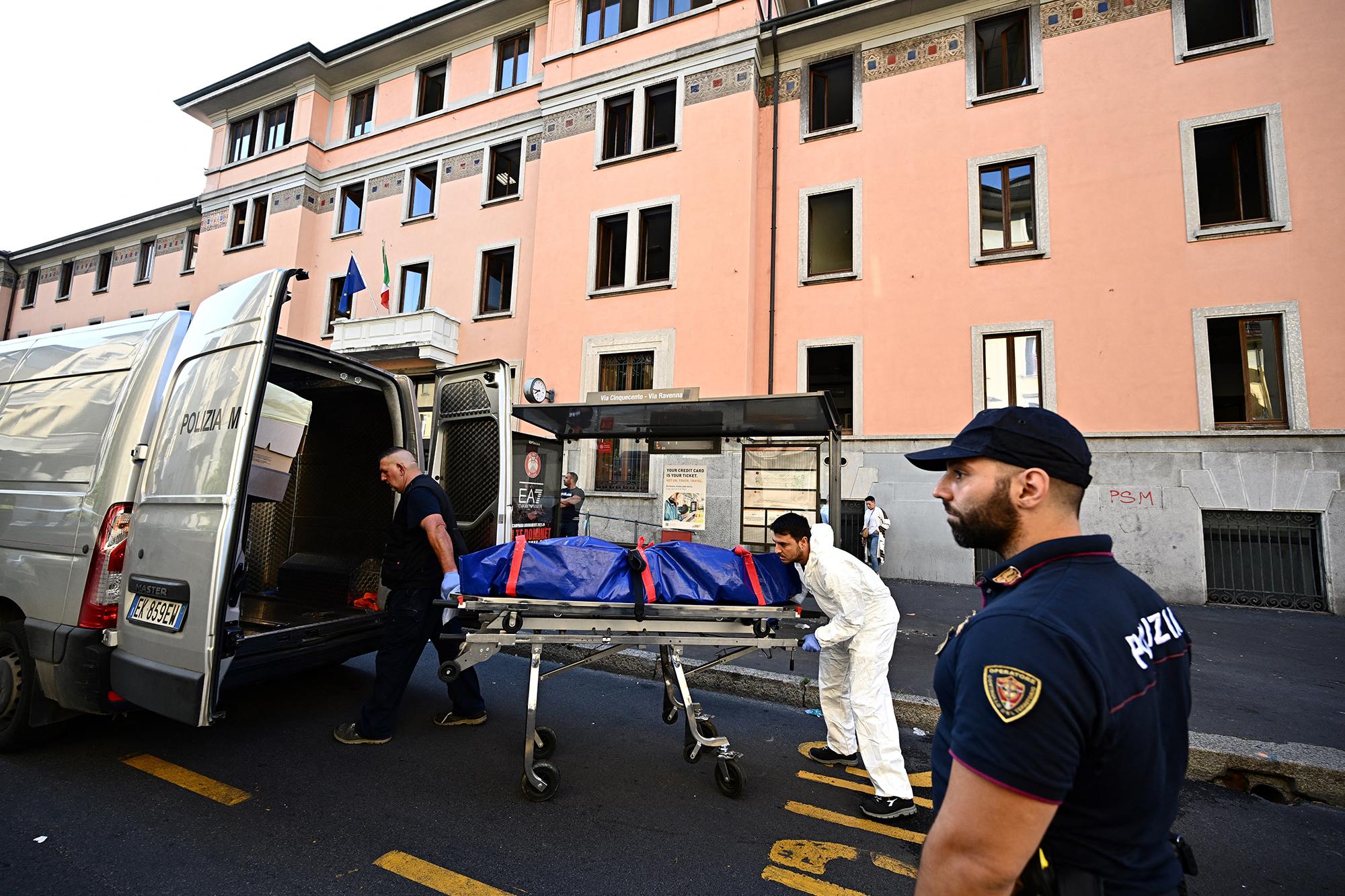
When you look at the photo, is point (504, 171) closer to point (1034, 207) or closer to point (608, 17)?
point (608, 17)

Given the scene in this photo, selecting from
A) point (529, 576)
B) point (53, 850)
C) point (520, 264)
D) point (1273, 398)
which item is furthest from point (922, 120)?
A: point (53, 850)

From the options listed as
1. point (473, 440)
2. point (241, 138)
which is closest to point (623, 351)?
point (473, 440)

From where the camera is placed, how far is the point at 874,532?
12.4 metres

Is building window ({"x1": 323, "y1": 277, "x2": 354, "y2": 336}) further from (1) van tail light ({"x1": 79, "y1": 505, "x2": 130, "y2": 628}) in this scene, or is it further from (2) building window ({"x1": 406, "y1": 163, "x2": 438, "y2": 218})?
(1) van tail light ({"x1": 79, "y1": 505, "x2": 130, "y2": 628})

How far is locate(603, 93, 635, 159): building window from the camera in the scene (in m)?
16.3

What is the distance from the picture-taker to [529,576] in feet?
12.2

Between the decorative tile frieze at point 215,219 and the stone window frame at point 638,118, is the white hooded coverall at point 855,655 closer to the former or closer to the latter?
the stone window frame at point 638,118

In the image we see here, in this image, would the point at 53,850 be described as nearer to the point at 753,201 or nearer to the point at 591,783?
the point at 591,783

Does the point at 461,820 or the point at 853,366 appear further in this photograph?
the point at 853,366

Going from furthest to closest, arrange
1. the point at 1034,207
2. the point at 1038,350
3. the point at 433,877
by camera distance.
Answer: the point at 1034,207, the point at 1038,350, the point at 433,877

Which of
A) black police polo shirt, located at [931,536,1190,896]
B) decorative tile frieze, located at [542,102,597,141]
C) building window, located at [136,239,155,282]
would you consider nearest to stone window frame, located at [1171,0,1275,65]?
decorative tile frieze, located at [542,102,597,141]

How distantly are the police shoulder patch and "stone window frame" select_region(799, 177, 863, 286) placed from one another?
13.9 metres

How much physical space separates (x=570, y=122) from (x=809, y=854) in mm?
17589

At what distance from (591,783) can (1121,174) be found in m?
14.2
